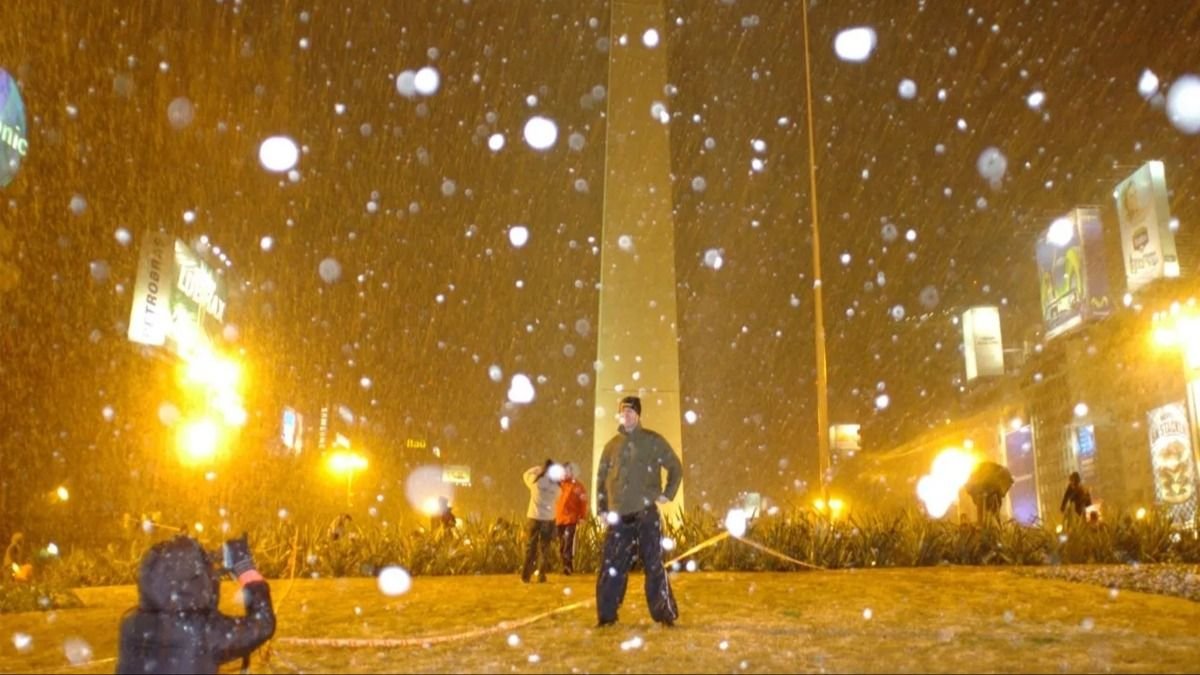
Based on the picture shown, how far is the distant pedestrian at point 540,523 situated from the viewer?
1040 centimetres

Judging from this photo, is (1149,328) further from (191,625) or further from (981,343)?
(191,625)

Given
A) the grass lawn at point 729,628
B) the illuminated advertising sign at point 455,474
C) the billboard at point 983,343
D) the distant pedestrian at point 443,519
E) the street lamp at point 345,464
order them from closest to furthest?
the grass lawn at point 729,628 < the distant pedestrian at point 443,519 < the billboard at point 983,343 < the street lamp at point 345,464 < the illuminated advertising sign at point 455,474

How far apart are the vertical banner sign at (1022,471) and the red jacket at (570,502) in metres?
25.0

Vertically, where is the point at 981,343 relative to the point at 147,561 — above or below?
above

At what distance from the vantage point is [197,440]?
26891 mm

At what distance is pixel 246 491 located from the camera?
108ft

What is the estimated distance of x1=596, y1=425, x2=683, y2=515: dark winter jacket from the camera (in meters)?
6.61

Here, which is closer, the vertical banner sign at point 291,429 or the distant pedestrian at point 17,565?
the distant pedestrian at point 17,565

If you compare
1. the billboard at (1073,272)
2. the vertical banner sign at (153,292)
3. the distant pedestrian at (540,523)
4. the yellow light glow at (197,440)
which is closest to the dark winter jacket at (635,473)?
the distant pedestrian at (540,523)

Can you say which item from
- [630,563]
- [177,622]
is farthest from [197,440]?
[177,622]

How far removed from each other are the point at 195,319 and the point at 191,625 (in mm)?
25023

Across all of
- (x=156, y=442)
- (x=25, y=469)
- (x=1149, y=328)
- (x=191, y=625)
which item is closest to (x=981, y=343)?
(x=1149, y=328)

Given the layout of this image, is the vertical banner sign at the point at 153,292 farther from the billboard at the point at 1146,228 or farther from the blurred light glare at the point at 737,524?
the billboard at the point at 1146,228

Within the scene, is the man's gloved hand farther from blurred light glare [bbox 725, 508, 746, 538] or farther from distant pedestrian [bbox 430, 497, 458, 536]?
distant pedestrian [bbox 430, 497, 458, 536]
